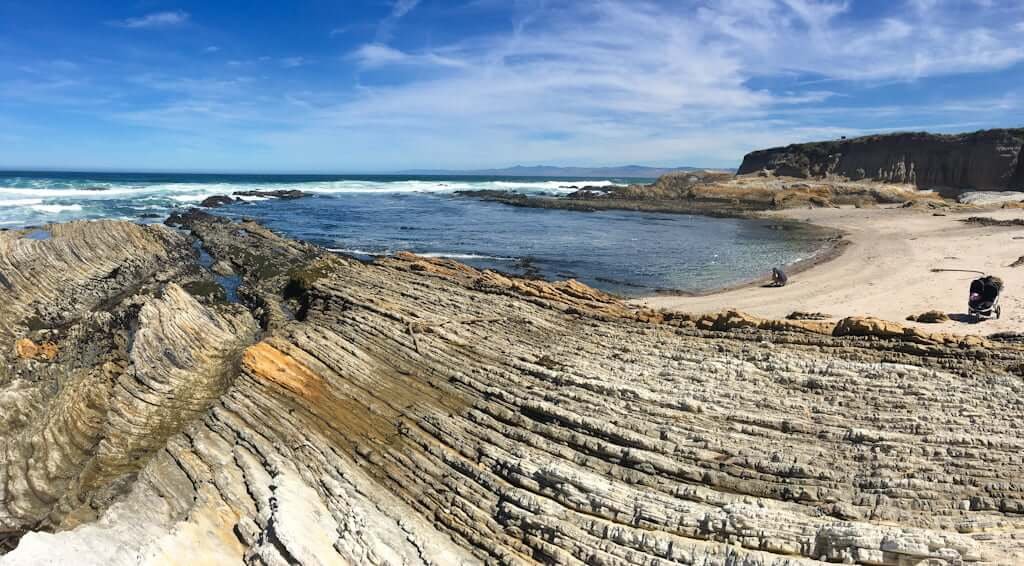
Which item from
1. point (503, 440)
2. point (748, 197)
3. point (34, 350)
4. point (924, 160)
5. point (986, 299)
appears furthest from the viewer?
point (748, 197)

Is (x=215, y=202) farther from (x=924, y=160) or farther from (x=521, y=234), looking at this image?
(x=924, y=160)

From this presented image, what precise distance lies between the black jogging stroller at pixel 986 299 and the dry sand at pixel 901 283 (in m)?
0.30

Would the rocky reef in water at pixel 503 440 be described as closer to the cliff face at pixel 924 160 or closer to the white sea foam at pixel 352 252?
the white sea foam at pixel 352 252

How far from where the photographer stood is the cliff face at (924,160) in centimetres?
5916

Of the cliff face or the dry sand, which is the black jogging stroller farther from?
the cliff face

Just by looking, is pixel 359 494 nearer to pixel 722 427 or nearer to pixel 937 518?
pixel 722 427

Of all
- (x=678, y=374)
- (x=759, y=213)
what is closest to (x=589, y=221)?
(x=759, y=213)

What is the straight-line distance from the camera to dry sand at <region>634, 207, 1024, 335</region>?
17.5 metres

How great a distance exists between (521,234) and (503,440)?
1375 inches

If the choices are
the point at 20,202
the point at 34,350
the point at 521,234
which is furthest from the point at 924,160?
the point at 20,202

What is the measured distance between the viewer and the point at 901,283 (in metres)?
21.9

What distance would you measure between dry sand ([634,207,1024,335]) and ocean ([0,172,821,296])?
307 cm

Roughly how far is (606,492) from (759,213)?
5510cm

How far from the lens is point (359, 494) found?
28.1 feet
